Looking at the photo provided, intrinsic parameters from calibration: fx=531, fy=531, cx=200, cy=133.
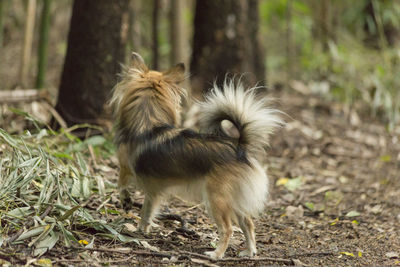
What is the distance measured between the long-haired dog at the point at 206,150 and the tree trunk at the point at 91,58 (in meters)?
2.35

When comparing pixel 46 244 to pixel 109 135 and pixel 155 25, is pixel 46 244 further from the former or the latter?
pixel 155 25

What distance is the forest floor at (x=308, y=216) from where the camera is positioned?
4211 millimetres

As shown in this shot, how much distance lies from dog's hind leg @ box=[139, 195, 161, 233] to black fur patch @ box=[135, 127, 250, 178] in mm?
461

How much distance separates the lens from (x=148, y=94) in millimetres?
4742

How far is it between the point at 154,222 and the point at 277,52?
16798 mm

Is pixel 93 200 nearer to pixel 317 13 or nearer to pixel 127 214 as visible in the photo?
pixel 127 214

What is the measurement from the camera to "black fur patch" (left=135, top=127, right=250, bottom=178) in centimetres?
427

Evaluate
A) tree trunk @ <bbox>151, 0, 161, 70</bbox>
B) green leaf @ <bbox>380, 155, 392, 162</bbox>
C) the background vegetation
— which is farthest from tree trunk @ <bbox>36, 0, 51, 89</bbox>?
green leaf @ <bbox>380, 155, 392, 162</bbox>

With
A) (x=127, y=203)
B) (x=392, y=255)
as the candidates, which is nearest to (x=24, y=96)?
(x=127, y=203)

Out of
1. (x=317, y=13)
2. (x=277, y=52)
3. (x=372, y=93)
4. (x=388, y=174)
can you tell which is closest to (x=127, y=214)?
(x=388, y=174)

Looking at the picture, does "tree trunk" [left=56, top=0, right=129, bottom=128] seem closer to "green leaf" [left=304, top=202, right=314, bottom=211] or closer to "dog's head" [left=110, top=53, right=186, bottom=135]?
"dog's head" [left=110, top=53, right=186, bottom=135]

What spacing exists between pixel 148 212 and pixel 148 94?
3.57 feet

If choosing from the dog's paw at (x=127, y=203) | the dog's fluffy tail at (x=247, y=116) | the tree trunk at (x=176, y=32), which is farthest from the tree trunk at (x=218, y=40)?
the dog's fluffy tail at (x=247, y=116)

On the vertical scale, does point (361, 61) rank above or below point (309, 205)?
above
